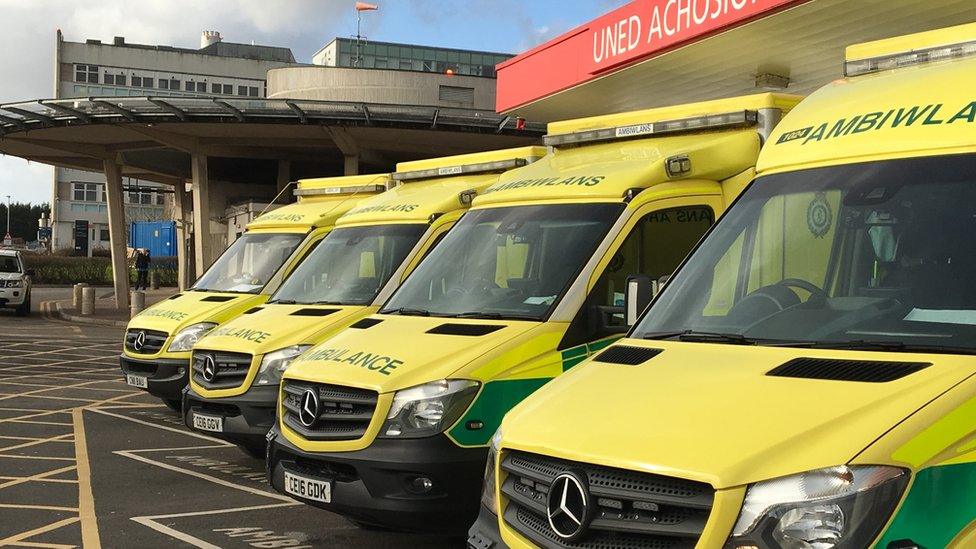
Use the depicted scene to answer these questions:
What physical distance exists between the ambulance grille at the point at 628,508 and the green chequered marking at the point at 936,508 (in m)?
0.54

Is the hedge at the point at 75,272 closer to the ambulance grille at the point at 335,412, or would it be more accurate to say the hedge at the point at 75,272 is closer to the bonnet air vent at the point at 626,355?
the ambulance grille at the point at 335,412

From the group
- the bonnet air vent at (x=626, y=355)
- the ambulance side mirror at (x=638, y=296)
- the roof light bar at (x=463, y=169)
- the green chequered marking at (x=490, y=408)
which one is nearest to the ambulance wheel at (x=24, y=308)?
the roof light bar at (x=463, y=169)

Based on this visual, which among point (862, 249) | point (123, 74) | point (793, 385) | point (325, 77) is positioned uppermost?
point (123, 74)

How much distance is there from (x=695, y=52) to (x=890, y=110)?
10306 mm

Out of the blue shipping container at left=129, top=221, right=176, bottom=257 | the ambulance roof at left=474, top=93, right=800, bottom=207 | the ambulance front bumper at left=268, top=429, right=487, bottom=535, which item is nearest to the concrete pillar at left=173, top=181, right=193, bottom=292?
the blue shipping container at left=129, top=221, right=176, bottom=257

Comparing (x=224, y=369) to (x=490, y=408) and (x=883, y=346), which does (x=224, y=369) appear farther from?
(x=883, y=346)

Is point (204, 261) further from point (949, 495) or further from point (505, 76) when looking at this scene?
point (949, 495)

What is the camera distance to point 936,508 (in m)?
3.14

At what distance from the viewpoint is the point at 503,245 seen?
23.8ft

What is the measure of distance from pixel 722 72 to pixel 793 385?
42.0 feet

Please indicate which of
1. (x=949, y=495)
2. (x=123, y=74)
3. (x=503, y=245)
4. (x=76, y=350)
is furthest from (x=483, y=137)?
(x=123, y=74)

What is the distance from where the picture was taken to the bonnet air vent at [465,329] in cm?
640

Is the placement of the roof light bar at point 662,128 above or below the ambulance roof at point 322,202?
above

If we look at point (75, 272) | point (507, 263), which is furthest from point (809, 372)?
point (75, 272)
